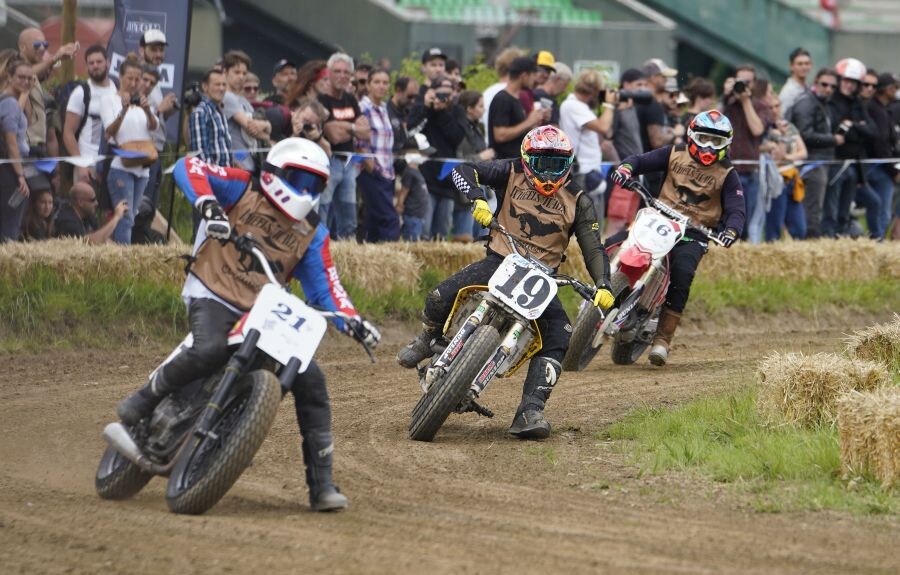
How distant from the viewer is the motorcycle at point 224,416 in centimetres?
723

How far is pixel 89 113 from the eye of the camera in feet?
44.7

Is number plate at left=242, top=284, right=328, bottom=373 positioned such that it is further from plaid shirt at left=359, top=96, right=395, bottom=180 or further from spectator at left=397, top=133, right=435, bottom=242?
spectator at left=397, top=133, right=435, bottom=242

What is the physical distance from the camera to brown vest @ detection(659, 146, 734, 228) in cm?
1322

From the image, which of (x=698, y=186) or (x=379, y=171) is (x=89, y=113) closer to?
(x=379, y=171)

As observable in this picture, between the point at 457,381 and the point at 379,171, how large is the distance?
626cm

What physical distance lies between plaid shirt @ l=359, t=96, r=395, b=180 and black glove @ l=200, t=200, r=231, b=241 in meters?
7.76

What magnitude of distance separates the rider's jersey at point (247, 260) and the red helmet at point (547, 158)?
2.63 meters

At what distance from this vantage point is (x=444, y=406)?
370 inches

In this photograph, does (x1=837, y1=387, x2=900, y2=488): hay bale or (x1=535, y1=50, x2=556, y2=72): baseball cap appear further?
(x1=535, y1=50, x2=556, y2=72): baseball cap

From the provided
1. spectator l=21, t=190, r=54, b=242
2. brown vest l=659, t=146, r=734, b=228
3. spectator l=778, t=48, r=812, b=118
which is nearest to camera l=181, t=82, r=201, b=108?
spectator l=21, t=190, r=54, b=242

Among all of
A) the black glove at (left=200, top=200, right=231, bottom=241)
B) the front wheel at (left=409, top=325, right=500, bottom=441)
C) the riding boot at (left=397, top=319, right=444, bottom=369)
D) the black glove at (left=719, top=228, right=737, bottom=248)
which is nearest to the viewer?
the black glove at (left=200, top=200, right=231, bottom=241)

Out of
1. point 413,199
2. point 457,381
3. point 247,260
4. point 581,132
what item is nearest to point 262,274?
point 247,260

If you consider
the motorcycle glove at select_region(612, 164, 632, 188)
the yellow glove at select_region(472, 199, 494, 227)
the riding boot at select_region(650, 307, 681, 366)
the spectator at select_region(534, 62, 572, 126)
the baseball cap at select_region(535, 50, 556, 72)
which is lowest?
the riding boot at select_region(650, 307, 681, 366)

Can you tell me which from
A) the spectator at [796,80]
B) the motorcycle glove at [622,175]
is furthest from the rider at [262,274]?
the spectator at [796,80]
